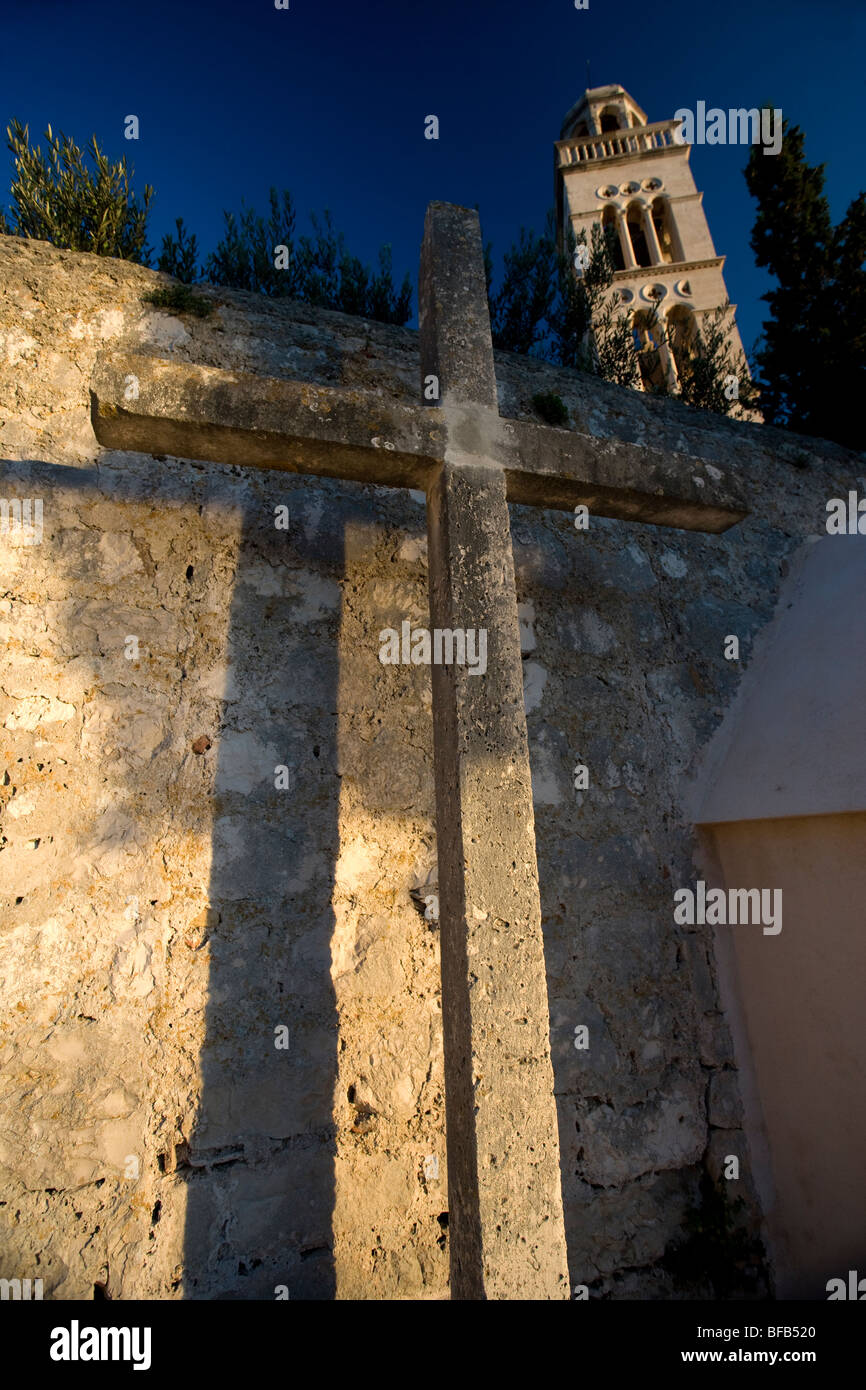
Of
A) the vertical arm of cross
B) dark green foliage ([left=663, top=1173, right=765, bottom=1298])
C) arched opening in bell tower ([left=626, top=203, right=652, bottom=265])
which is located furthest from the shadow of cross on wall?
arched opening in bell tower ([left=626, top=203, right=652, bottom=265])

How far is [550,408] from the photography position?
143 inches

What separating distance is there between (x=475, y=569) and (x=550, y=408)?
5.83 feet

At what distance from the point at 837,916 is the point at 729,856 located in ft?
1.77

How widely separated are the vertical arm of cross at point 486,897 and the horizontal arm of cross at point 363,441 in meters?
0.10

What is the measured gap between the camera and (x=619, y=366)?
628 centimetres

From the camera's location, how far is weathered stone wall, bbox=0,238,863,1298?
210 centimetres

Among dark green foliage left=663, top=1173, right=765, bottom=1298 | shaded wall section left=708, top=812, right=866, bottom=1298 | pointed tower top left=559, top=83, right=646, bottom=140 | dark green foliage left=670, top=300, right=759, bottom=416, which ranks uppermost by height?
pointed tower top left=559, top=83, right=646, bottom=140

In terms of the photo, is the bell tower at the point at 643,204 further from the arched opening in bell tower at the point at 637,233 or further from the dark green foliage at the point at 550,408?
the dark green foliage at the point at 550,408

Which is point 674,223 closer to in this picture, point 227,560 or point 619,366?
point 619,366

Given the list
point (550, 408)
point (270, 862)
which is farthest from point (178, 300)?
point (270, 862)

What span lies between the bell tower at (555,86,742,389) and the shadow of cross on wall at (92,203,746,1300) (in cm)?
1545

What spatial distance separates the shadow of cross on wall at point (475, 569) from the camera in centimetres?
172

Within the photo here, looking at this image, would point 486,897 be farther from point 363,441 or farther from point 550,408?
point 550,408

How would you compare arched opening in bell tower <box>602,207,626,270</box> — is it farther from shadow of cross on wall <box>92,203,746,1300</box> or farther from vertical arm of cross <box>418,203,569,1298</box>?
vertical arm of cross <box>418,203,569,1298</box>
